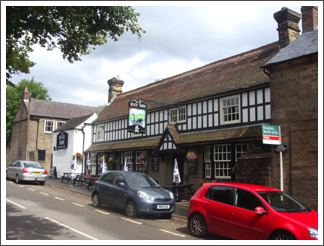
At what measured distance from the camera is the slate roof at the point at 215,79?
15781 millimetres

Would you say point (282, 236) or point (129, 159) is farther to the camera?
point (129, 159)

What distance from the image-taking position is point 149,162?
20688 millimetres

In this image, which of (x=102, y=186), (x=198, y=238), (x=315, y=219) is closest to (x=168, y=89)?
(x=102, y=186)

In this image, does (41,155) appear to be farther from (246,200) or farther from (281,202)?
(281,202)

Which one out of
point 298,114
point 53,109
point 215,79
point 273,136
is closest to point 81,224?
point 273,136

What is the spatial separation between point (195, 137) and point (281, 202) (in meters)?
9.44

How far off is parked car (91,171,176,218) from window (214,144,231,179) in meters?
4.22

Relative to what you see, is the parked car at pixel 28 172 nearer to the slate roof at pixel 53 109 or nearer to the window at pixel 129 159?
the window at pixel 129 159

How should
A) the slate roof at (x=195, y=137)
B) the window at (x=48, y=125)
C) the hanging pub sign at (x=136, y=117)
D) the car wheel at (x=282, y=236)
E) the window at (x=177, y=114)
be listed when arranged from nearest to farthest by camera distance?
the car wheel at (x=282, y=236) → the slate roof at (x=195, y=137) → the window at (x=177, y=114) → the hanging pub sign at (x=136, y=117) → the window at (x=48, y=125)

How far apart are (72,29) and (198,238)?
744 centimetres

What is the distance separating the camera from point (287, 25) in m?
15.0

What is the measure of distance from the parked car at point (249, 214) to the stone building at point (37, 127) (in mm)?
30907

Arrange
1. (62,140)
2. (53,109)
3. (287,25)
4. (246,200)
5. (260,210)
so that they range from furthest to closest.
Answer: (53,109) → (62,140) → (287,25) → (246,200) → (260,210)

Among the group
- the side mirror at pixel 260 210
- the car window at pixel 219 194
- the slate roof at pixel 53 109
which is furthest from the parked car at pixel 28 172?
the side mirror at pixel 260 210
